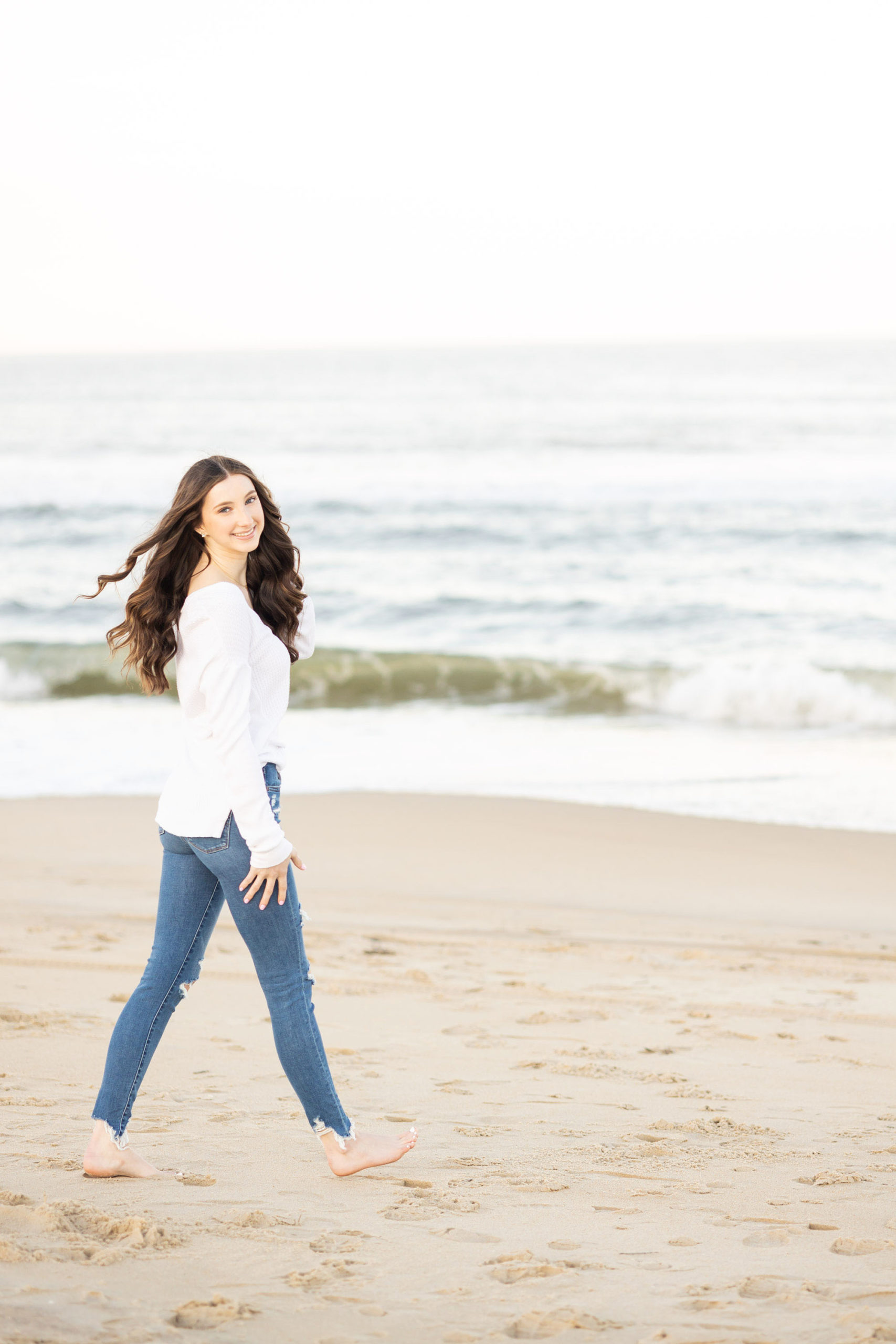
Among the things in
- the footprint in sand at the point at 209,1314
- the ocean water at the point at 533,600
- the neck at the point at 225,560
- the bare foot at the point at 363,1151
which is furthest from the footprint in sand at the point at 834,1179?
the ocean water at the point at 533,600

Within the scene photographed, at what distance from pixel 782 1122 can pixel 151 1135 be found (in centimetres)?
178

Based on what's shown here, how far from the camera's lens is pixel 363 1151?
3027mm

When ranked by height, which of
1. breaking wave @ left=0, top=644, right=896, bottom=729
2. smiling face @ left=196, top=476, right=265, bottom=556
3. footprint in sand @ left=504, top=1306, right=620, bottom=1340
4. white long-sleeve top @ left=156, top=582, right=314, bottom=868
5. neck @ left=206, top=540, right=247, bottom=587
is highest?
smiling face @ left=196, top=476, right=265, bottom=556

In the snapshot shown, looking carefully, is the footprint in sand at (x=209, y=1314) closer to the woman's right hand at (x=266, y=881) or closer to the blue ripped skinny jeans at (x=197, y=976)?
the blue ripped skinny jeans at (x=197, y=976)

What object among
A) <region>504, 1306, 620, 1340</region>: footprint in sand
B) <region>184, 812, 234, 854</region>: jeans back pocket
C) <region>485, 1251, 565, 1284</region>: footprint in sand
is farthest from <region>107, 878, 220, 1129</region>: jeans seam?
<region>504, 1306, 620, 1340</region>: footprint in sand

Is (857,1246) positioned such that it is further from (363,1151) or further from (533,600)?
(533,600)

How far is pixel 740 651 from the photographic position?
1471 centimetres

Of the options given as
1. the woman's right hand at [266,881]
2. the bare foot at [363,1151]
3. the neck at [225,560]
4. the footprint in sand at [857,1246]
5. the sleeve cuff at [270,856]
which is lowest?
the bare foot at [363,1151]

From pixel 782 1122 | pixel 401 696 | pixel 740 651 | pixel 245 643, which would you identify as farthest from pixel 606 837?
pixel 740 651

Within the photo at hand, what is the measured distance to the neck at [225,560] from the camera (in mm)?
2863

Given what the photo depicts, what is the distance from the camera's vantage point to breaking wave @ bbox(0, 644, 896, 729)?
1252cm

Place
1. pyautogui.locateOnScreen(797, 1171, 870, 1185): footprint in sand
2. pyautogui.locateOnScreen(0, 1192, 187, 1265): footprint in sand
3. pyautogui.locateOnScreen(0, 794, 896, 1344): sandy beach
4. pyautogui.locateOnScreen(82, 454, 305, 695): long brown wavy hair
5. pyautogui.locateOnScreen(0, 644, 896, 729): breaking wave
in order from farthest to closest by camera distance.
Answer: pyautogui.locateOnScreen(0, 644, 896, 729): breaking wave < pyautogui.locateOnScreen(797, 1171, 870, 1185): footprint in sand < pyautogui.locateOnScreen(82, 454, 305, 695): long brown wavy hair < pyautogui.locateOnScreen(0, 1192, 187, 1265): footprint in sand < pyautogui.locateOnScreen(0, 794, 896, 1344): sandy beach

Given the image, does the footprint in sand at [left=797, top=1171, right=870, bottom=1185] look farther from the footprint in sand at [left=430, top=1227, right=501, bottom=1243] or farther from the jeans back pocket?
the jeans back pocket

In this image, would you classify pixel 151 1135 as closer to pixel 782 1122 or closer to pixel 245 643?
pixel 245 643
